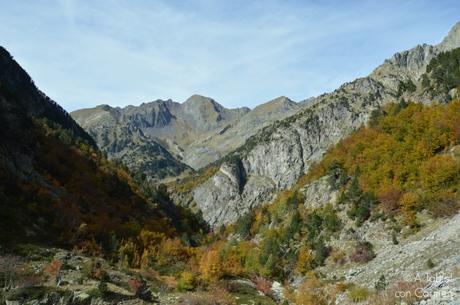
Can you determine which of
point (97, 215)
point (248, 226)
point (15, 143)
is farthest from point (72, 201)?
point (248, 226)

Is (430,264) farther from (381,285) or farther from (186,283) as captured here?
(186,283)

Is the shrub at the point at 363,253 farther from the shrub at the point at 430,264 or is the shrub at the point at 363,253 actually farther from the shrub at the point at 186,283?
the shrub at the point at 186,283

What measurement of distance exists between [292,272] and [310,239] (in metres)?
10.5

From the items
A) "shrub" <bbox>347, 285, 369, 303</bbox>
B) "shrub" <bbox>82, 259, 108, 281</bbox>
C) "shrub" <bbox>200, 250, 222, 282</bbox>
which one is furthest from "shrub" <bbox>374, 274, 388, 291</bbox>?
"shrub" <bbox>82, 259, 108, 281</bbox>

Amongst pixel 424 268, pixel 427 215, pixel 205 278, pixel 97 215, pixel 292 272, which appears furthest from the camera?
pixel 97 215

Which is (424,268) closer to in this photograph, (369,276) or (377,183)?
(369,276)

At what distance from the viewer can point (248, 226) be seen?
405ft

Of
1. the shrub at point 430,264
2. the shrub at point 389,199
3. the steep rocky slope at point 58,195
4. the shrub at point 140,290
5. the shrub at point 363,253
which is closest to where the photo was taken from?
the shrub at point 140,290

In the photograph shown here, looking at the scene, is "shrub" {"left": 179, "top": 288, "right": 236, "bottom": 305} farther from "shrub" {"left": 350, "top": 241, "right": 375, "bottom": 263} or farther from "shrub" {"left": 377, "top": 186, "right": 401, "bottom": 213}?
"shrub" {"left": 377, "top": 186, "right": 401, "bottom": 213}

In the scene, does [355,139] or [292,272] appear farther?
[355,139]

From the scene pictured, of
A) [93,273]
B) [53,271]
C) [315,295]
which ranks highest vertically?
[53,271]

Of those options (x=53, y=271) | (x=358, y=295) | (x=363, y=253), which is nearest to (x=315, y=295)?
(x=358, y=295)

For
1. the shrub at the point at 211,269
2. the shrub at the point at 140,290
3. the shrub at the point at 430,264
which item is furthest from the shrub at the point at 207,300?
the shrub at the point at 430,264

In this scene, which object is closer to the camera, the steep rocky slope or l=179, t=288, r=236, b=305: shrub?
l=179, t=288, r=236, b=305: shrub
